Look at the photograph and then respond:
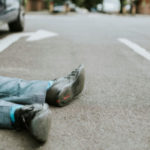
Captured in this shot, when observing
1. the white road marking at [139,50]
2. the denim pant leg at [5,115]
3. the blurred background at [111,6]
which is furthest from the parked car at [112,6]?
the denim pant leg at [5,115]

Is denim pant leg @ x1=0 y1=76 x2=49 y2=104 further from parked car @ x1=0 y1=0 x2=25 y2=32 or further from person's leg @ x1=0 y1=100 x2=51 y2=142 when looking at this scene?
parked car @ x1=0 y1=0 x2=25 y2=32

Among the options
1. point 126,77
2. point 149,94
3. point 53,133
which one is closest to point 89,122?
point 53,133

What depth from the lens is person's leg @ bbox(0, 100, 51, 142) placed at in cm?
182

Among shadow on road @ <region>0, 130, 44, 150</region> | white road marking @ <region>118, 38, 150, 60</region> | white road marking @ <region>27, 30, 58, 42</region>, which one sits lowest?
white road marking @ <region>118, 38, 150, 60</region>

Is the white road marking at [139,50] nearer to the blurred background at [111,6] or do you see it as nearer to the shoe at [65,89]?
the shoe at [65,89]

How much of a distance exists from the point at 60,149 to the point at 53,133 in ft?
0.70

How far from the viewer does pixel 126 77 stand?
143 inches

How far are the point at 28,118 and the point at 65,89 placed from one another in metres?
0.59

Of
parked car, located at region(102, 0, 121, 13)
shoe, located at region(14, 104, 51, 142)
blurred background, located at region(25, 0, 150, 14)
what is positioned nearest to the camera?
shoe, located at region(14, 104, 51, 142)

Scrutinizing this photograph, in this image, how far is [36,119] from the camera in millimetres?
1809

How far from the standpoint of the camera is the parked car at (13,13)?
6.27 meters

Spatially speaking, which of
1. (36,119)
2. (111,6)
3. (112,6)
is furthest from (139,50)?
(111,6)

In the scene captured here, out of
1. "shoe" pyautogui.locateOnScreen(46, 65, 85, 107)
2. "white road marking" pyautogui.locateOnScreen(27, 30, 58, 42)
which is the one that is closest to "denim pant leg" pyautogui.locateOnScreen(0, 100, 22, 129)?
"shoe" pyautogui.locateOnScreen(46, 65, 85, 107)

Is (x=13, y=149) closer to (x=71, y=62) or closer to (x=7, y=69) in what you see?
(x=7, y=69)
